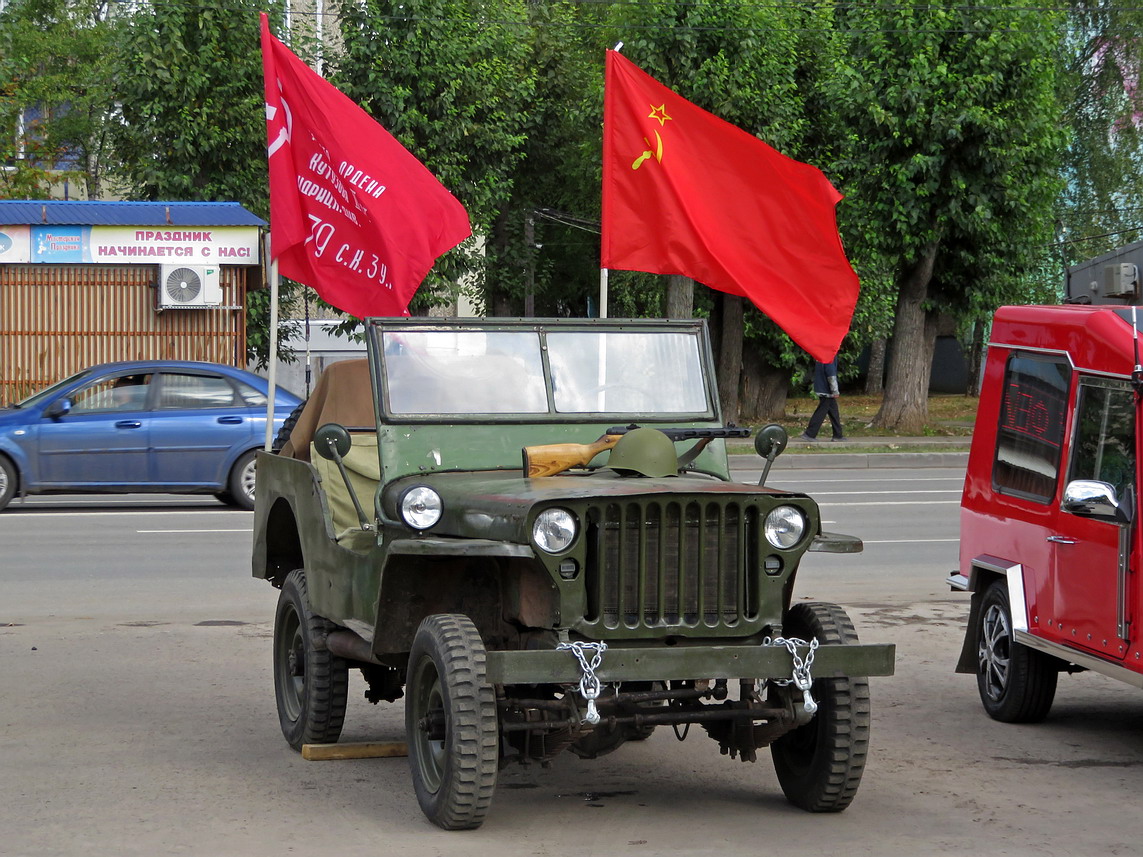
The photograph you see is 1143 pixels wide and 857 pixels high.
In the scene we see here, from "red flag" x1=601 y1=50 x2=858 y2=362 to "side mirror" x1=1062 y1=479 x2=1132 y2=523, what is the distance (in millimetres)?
1878

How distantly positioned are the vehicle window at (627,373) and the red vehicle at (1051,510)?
164 cm

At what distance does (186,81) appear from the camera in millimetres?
27875

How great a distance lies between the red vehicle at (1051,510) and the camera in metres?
6.63

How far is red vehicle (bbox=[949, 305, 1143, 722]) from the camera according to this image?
6633 millimetres

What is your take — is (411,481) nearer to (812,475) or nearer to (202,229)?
(812,475)

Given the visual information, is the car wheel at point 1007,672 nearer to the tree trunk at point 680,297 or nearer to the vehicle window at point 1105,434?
the vehicle window at point 1105,434

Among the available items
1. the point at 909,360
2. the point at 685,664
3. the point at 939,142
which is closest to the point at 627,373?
the point at 685,664

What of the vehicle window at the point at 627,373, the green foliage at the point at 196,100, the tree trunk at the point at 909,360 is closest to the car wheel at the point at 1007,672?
the vehicle window at the point at 627,373

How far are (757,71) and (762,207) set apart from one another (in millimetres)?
21616

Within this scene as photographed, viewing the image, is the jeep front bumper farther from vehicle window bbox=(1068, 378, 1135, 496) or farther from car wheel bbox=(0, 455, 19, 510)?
car wheel bbox=(0, 455, 19, 510)

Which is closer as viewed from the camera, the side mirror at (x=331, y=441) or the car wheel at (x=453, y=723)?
the car wheel at (x=453, y=723)

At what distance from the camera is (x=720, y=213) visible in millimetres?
9836

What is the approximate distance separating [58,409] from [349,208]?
6.24m

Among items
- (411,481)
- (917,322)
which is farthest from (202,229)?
(411,481)
